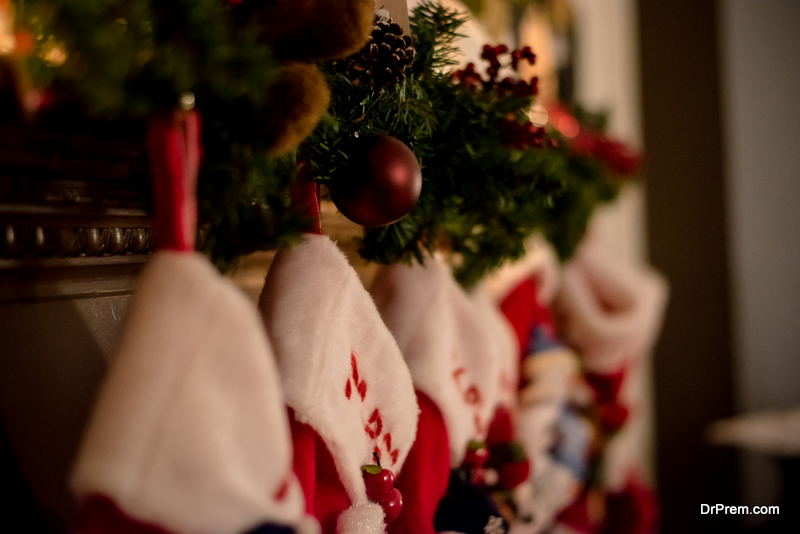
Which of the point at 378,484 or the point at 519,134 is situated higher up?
the point at 519,134

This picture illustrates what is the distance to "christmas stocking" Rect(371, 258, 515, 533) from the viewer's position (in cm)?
63

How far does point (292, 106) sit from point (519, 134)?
1.01 feet

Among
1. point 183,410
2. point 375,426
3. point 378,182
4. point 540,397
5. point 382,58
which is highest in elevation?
point 382,58

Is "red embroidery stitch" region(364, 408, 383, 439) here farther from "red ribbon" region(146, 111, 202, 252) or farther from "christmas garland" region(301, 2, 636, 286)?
"red ribbon" region(146, 111, 202, 252)

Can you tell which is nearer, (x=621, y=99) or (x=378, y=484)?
(x=378, y=484)

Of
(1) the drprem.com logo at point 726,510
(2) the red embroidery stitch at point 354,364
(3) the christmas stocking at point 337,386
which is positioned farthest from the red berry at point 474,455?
(1) the drprem.com logo at point 726,510

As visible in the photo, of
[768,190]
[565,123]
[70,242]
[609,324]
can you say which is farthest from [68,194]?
[768,190]

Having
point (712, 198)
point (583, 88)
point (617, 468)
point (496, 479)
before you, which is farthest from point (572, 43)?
point (496, 479)

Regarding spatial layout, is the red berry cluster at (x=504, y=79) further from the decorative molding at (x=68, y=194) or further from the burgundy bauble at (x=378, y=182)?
the decorative molding at (x=68, y=194)

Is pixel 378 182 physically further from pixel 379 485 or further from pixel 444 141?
pixel 379 485

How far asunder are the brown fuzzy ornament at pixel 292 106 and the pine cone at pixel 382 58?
12 cm

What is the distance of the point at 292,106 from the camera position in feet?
1.24

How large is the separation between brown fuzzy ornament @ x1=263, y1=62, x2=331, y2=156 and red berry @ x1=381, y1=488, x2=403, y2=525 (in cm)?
36

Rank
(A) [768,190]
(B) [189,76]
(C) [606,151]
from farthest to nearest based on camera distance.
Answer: (A) [768,190], (C) [606,151], (B) [189,76]
